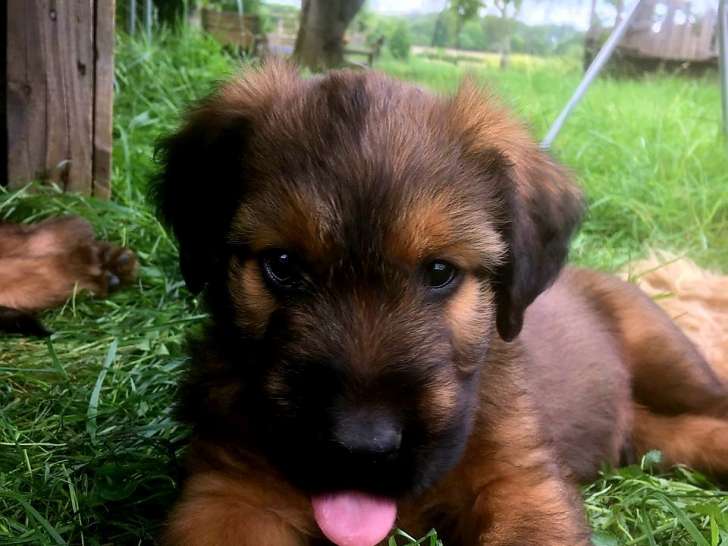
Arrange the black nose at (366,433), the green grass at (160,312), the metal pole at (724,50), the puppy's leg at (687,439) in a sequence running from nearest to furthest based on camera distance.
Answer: the black nose at (366,433) < the green grass at (160,312) < the puppy's leg at (687,439) < the metal pole at (724,50)

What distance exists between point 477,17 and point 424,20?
1.30ft

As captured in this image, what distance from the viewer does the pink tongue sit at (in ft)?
5.65

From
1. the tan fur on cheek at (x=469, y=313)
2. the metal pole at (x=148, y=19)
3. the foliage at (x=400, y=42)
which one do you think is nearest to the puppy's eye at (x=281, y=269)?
the tan fur on cheek at (x=469, y=313)

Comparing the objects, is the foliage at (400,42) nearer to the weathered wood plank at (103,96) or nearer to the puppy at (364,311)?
the weathered wood plank at (103,96)

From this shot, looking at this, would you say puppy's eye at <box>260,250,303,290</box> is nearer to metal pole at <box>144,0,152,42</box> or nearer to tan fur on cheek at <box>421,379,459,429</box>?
tan fur on cheek at <box>421,379,459,429</box>

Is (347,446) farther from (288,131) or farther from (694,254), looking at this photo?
(694,254)

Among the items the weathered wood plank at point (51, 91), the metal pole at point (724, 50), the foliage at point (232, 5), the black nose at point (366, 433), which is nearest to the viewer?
the black nose at point (366, 433)

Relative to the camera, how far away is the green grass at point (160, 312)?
213 cm

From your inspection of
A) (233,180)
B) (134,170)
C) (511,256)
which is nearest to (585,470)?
(511,256)

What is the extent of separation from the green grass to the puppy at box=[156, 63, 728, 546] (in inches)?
10.0

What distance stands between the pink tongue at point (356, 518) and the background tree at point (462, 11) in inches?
192

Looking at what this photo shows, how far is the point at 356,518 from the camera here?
5.67 feet

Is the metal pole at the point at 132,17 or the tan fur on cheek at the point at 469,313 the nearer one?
the tan fur on cheek at the point at 469,313

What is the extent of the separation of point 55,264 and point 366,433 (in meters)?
2.28
